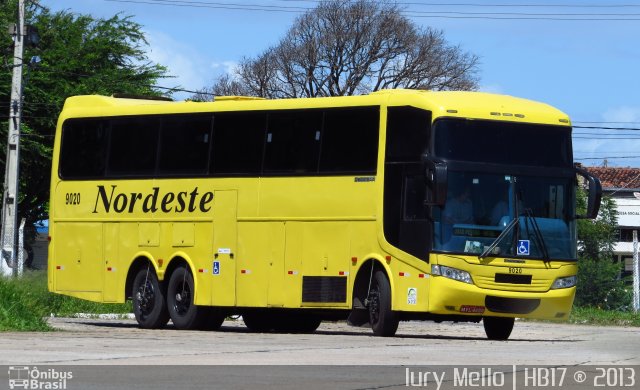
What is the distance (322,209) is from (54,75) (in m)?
34.0

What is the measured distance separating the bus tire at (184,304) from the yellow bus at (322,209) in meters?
0.03

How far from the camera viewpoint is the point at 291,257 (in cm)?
2391

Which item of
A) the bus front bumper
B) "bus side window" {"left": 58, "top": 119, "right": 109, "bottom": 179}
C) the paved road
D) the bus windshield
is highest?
"bus side window" {"left": 58, "top": 119, "right": 109, "bottom": 179}

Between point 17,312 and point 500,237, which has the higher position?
point 500,237

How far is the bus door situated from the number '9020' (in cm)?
316

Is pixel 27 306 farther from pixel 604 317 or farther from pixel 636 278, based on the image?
pixel 636 278

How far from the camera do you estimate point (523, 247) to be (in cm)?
2234

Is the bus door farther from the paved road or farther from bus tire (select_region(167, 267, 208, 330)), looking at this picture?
the paved road

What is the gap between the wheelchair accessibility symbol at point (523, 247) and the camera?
73.2 ft

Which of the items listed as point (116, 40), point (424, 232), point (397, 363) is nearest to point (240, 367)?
point (397, 363)

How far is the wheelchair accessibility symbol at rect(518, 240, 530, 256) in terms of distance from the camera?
73.2ft

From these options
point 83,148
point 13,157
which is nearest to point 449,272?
point 83,148

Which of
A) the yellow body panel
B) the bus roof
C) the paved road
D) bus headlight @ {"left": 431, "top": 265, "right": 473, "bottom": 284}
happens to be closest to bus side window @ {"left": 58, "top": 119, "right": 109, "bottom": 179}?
the yellow body panel

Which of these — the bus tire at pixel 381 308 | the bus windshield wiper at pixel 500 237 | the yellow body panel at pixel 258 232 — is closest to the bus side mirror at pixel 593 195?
the yellow body panel at pixel 258 232
